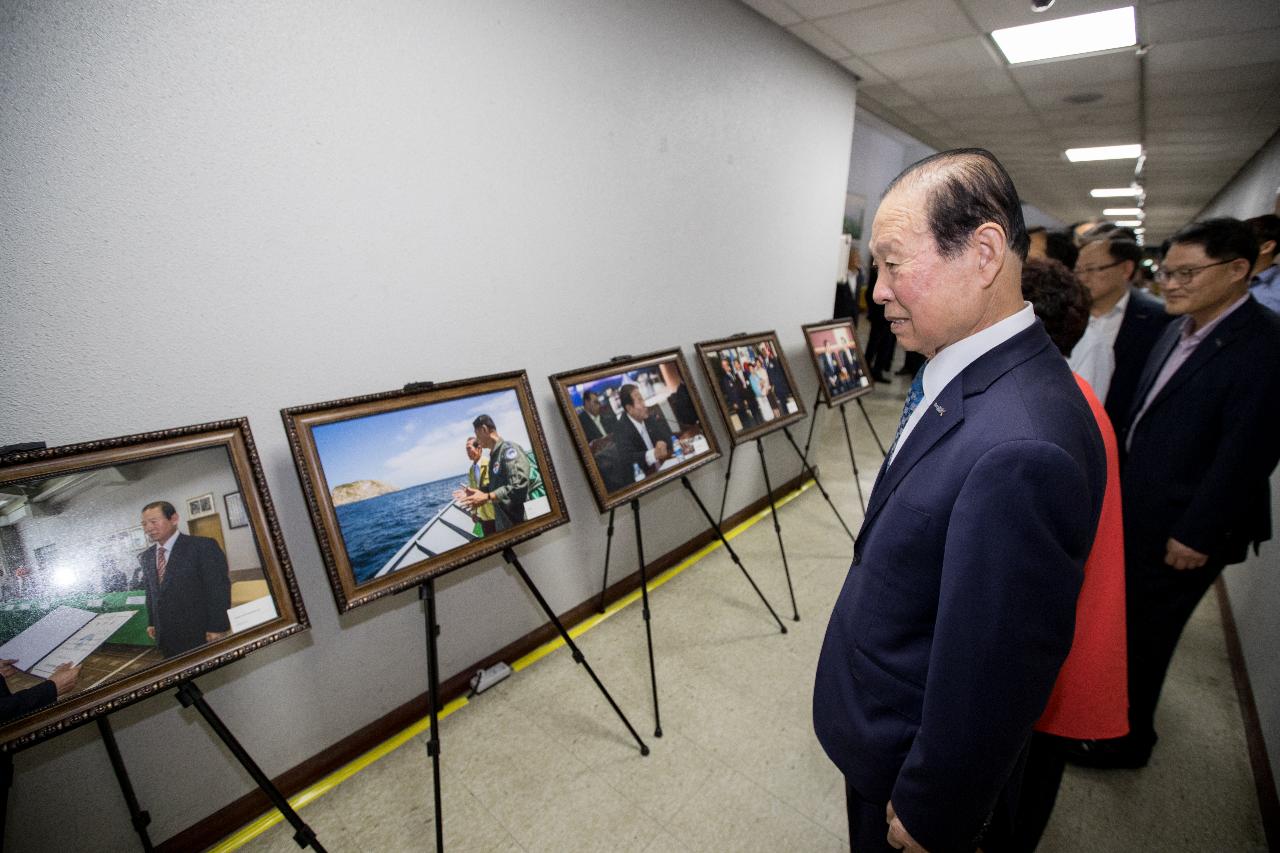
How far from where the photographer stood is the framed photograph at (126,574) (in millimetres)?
901

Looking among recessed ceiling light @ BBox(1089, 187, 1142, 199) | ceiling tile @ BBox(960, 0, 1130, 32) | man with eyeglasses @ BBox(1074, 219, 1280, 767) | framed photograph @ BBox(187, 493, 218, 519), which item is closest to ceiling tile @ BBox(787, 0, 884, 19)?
ceiling tile @ BBox(960, 0, 1130, 32)

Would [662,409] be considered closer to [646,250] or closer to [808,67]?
[646,250]

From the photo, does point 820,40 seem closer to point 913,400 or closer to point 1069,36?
point 1069,36

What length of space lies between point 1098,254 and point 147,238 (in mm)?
3214

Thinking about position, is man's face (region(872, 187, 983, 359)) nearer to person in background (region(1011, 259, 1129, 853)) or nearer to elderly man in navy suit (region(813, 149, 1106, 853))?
elderly man in navy suit (region(813, 149, 1106, 853))

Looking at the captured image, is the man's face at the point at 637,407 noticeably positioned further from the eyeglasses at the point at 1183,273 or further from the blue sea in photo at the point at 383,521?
the eyeglasses at the point at 1183,273

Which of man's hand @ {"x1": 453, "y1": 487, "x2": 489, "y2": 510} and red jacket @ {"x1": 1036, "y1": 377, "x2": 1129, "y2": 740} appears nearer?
red jacket @ {"x1": 1036, "y1": 377, "x2": 1129, "y2": 740}

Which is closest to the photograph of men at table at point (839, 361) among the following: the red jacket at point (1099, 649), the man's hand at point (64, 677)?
the red jacket at point (1099, 649)

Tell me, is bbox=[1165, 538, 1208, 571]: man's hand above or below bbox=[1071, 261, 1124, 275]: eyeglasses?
below

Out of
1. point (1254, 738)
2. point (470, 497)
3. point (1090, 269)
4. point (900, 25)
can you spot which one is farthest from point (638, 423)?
point (900, 25)

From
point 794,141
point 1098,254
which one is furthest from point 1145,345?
point 794,141

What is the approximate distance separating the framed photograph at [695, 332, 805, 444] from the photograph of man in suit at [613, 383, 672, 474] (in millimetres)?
381

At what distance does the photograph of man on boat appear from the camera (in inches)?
50.9

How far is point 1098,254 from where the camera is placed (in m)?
2.18
